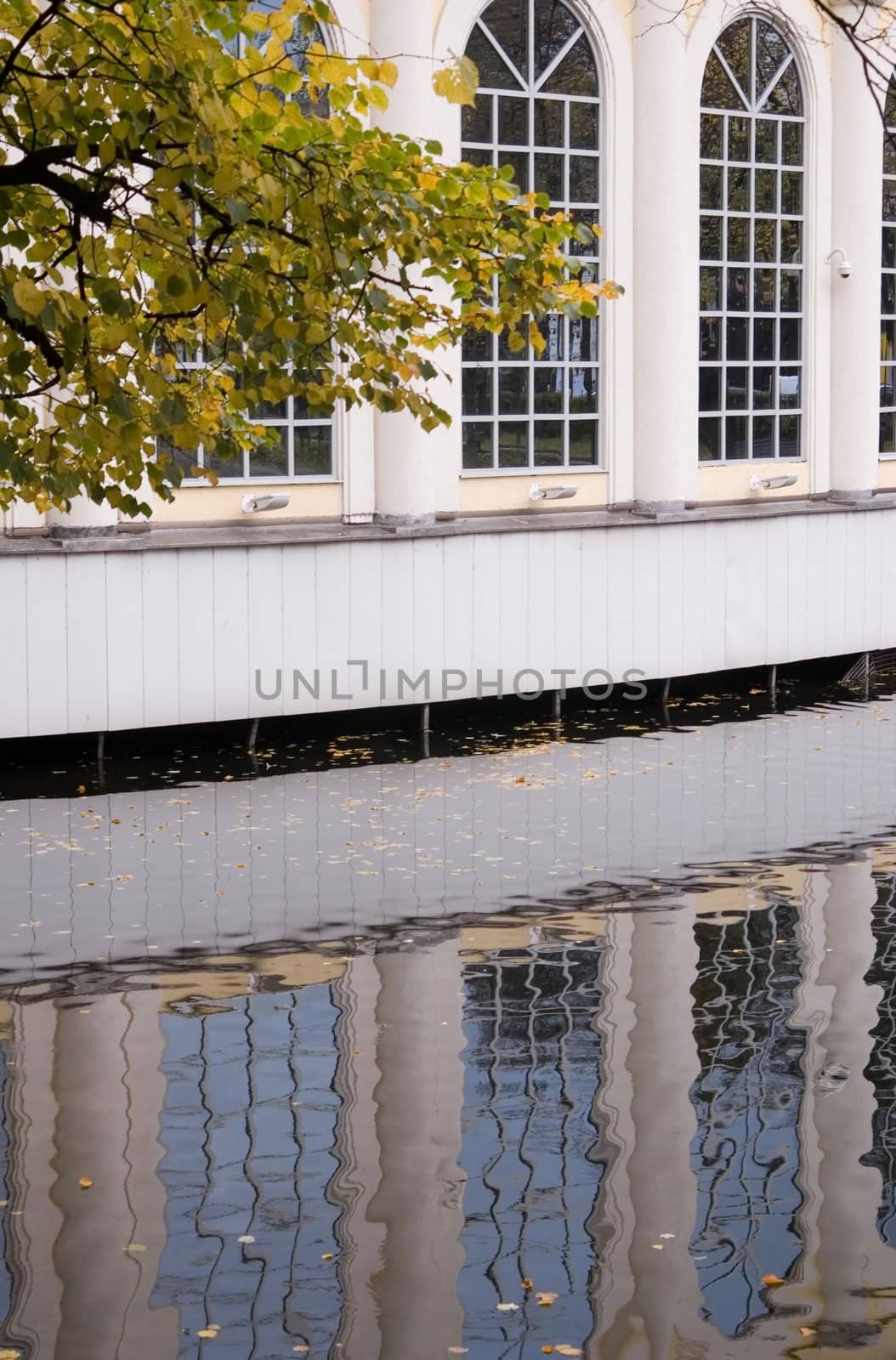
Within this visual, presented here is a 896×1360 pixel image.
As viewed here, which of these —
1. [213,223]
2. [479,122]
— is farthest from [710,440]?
[213,223]

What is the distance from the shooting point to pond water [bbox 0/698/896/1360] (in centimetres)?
516

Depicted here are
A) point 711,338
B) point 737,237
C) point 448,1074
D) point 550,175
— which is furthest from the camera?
point 737,237

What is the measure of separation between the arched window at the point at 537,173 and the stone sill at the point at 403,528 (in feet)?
1.97

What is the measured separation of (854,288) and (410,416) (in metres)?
5.54

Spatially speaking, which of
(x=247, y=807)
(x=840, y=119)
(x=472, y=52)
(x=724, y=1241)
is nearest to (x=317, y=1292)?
(x=724, y=1241)

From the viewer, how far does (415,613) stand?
15.9m

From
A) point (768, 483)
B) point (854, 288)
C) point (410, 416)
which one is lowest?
point (768, 483)

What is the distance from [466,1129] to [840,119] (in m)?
14.5

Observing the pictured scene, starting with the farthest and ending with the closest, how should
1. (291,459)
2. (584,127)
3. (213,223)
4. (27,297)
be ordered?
(584,127)
(291,459)
(213,223)
(27,297)

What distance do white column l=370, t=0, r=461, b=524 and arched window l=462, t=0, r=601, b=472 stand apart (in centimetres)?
37

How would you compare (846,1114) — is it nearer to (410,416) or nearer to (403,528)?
(403,528)

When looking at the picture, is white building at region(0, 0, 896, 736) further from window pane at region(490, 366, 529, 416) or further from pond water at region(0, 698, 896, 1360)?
pond water at region(0, 698, 896, 1360)

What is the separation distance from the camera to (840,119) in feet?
62.2

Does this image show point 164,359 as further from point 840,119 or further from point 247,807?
point 840,119
